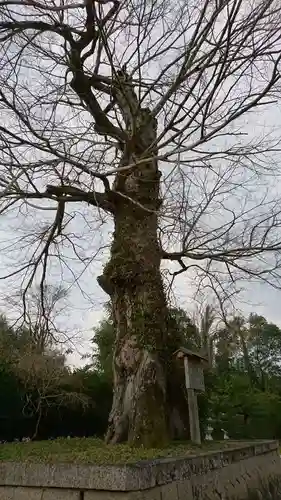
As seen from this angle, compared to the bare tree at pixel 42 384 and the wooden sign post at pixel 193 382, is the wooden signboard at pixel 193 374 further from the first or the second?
the bare tree at pixel 42 384

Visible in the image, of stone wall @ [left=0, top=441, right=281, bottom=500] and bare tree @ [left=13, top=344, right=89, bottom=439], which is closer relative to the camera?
stone wall @ [left=0, top=441, right=281, bottom=500]

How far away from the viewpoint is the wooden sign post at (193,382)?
470 cm

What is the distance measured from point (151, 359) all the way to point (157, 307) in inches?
24.7

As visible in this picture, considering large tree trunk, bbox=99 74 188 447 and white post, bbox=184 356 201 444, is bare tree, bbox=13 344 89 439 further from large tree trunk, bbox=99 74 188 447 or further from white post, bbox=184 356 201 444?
white post, bbox=184 356 201 444

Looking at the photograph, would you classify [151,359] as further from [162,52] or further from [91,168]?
[162,52]

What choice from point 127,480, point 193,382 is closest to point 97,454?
point 127,480

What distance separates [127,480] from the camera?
291 cm

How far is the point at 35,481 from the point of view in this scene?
10.8 feet

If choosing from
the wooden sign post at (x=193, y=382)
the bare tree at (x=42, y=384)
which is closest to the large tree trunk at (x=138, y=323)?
the wooden sign post at (x=193, y=382)

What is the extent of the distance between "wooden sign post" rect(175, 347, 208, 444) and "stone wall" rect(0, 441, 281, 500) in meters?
0.48

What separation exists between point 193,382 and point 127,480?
6.62 ft

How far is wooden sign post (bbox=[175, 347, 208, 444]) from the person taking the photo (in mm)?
4703

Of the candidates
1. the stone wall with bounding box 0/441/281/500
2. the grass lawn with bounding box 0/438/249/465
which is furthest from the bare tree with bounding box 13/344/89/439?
the stone wall with bounding box 0/441/281/500

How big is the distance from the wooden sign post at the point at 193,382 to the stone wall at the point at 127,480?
0.48 meters
